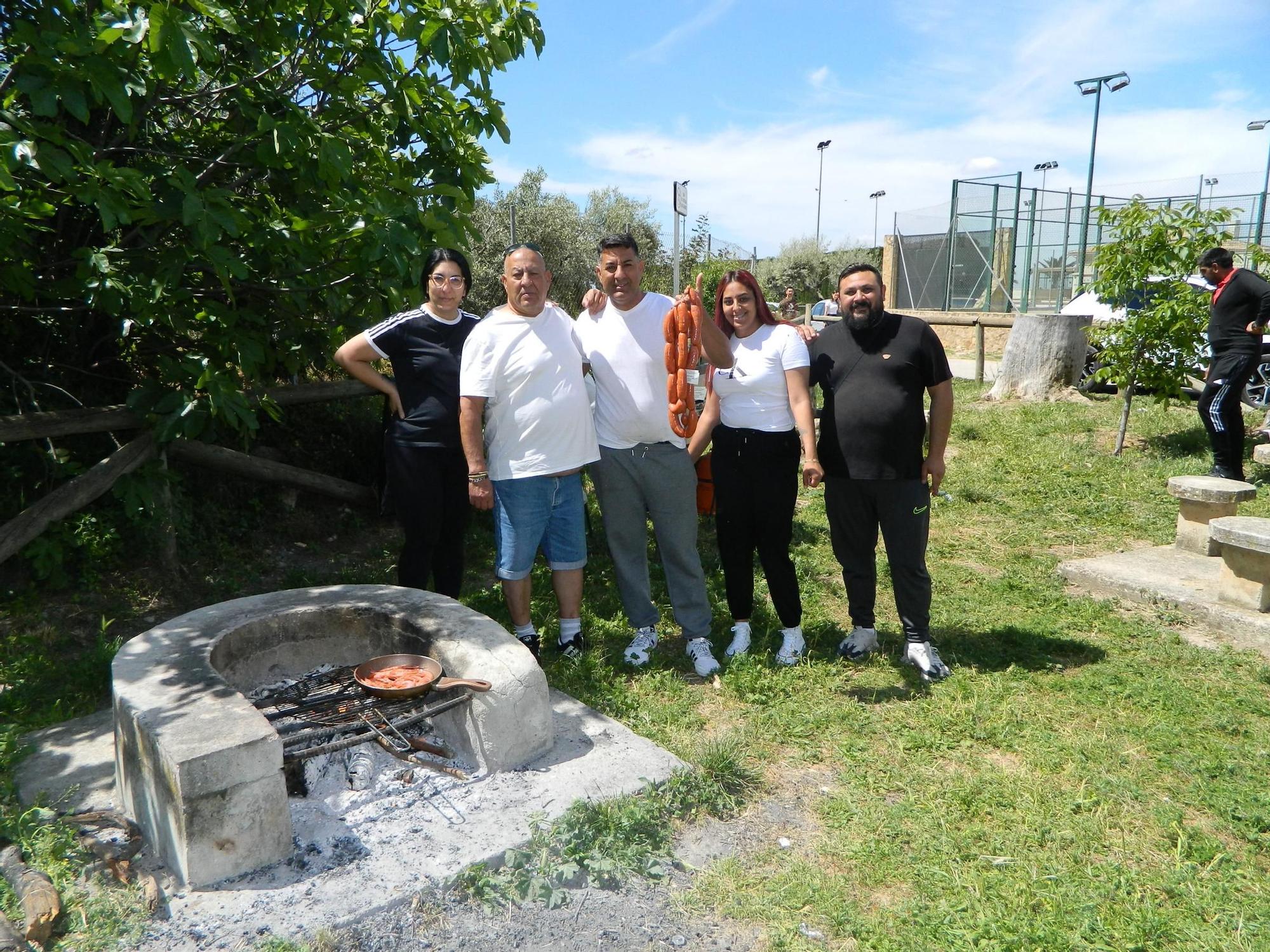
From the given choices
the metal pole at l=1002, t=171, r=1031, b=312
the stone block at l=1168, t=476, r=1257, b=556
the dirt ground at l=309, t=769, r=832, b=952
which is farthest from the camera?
the metal pole at l=1002, t=171, r=1031, b=312

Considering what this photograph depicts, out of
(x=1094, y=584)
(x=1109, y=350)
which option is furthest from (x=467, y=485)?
(x=1109, y=350)

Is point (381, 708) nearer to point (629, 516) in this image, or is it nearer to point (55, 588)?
point (629, 516)

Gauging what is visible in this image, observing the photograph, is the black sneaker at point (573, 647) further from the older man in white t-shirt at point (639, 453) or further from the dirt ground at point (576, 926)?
the dirt ground at point (576, 926)

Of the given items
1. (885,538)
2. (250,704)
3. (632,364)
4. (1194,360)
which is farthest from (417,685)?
(1194,360)

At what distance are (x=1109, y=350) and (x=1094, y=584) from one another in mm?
3914

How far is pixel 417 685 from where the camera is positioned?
3.38m

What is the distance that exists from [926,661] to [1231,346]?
502 cm

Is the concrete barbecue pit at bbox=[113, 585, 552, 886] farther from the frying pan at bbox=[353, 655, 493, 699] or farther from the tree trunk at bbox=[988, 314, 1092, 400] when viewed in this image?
the tree trunk at bbox=[988, 314, 1092, 400]

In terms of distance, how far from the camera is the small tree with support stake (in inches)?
320

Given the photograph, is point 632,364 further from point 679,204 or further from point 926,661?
point 679,204

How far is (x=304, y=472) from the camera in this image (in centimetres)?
626

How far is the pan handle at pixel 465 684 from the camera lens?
3.34 m

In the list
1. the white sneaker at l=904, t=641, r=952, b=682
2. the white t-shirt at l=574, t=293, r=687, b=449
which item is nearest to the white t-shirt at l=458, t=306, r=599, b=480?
the white t-shirt at l=574, t=293, r=687, b=449

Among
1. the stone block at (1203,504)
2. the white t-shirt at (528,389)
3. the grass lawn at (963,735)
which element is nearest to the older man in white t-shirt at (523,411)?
the white t-shirt at (528,389)
